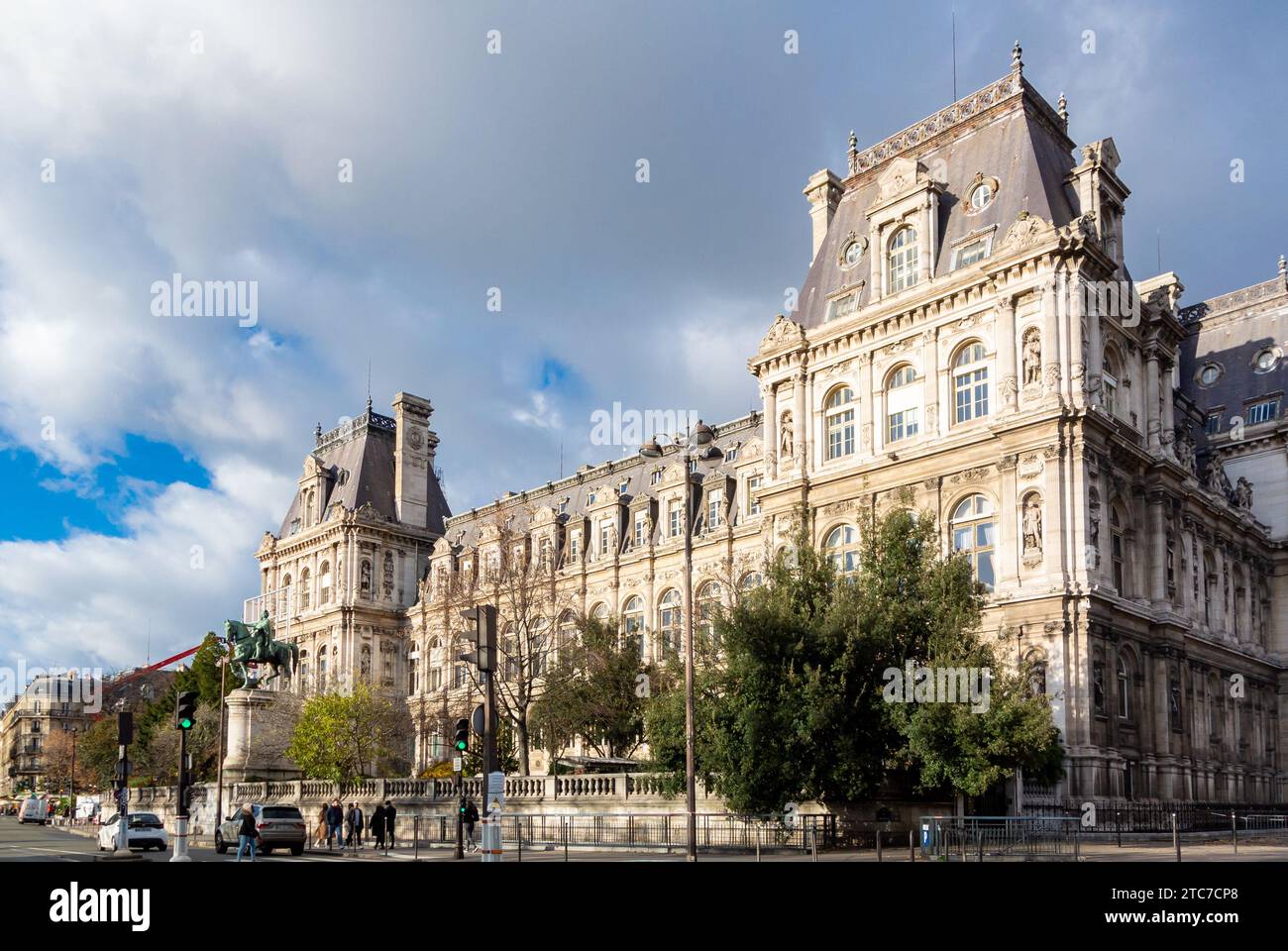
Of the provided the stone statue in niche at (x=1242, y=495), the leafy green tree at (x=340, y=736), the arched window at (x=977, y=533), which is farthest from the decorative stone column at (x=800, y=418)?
the stone statue in niche at (x=1242, y=495)

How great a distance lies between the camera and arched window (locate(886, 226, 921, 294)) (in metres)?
48.2

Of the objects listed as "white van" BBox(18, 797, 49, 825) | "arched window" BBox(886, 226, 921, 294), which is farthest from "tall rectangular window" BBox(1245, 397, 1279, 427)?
"white van" BBox(18, 797, 49, 825)

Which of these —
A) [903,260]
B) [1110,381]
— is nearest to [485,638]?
[903,260]

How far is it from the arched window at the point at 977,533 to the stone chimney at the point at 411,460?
50.6m

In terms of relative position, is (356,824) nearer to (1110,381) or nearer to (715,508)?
Answer: (715,508)

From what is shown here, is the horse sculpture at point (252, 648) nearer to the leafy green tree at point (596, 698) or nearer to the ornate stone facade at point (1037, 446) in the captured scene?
the ornate stone facade at point (1037, 446)

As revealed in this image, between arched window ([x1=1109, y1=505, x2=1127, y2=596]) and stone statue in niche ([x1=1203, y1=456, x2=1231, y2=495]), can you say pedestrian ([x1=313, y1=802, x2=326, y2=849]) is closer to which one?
arched window ([x1=1109, y1=505, x2=1127, y2=596])

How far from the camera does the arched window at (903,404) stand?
153 ft

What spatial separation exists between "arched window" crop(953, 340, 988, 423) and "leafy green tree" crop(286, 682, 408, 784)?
3172 cm

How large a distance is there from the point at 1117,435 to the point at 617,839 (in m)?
22.4

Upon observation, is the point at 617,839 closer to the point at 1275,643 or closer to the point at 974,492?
the point at 974,492

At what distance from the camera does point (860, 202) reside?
5347cm

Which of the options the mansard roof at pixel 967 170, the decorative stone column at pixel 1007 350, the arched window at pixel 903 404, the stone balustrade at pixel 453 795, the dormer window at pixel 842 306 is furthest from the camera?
the dormer window at pixel 842 306

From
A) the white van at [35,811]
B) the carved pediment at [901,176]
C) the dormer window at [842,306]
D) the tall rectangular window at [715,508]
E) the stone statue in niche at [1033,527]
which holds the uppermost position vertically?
the carved pediment at [901,176]
